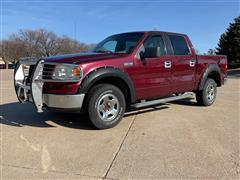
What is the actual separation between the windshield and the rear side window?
3.18ft

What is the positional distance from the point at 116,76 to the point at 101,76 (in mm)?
343

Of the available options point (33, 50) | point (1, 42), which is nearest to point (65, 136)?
point (33, 50)

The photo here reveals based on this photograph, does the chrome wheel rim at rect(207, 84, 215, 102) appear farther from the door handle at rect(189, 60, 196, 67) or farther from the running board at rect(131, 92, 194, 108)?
the door handle at rect(189, 60, 196, 67)

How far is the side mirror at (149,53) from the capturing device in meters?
5.55

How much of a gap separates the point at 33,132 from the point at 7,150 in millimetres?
903

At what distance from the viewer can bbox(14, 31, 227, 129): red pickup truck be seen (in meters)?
4.76

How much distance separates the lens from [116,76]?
5215mm

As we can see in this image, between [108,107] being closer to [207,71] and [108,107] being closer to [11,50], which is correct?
[207,71]

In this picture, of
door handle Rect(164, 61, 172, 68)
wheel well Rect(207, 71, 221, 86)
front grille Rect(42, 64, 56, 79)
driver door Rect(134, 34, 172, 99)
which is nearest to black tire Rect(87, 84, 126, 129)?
driver door Rect(134, 34, 172, 99)

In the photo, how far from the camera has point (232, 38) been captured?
39062 millimetres

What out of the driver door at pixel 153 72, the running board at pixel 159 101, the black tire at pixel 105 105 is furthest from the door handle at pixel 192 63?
the black tire at pixel 105 105

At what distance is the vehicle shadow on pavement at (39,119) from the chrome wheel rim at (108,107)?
0.32 metres

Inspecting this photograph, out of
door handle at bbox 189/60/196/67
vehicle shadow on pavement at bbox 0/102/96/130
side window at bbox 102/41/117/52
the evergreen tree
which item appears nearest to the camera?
vehicle shadow on pavement at bbox 0/102/96/130

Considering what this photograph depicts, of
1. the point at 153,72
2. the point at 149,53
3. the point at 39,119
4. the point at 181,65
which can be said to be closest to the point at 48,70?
the point at 39,119
